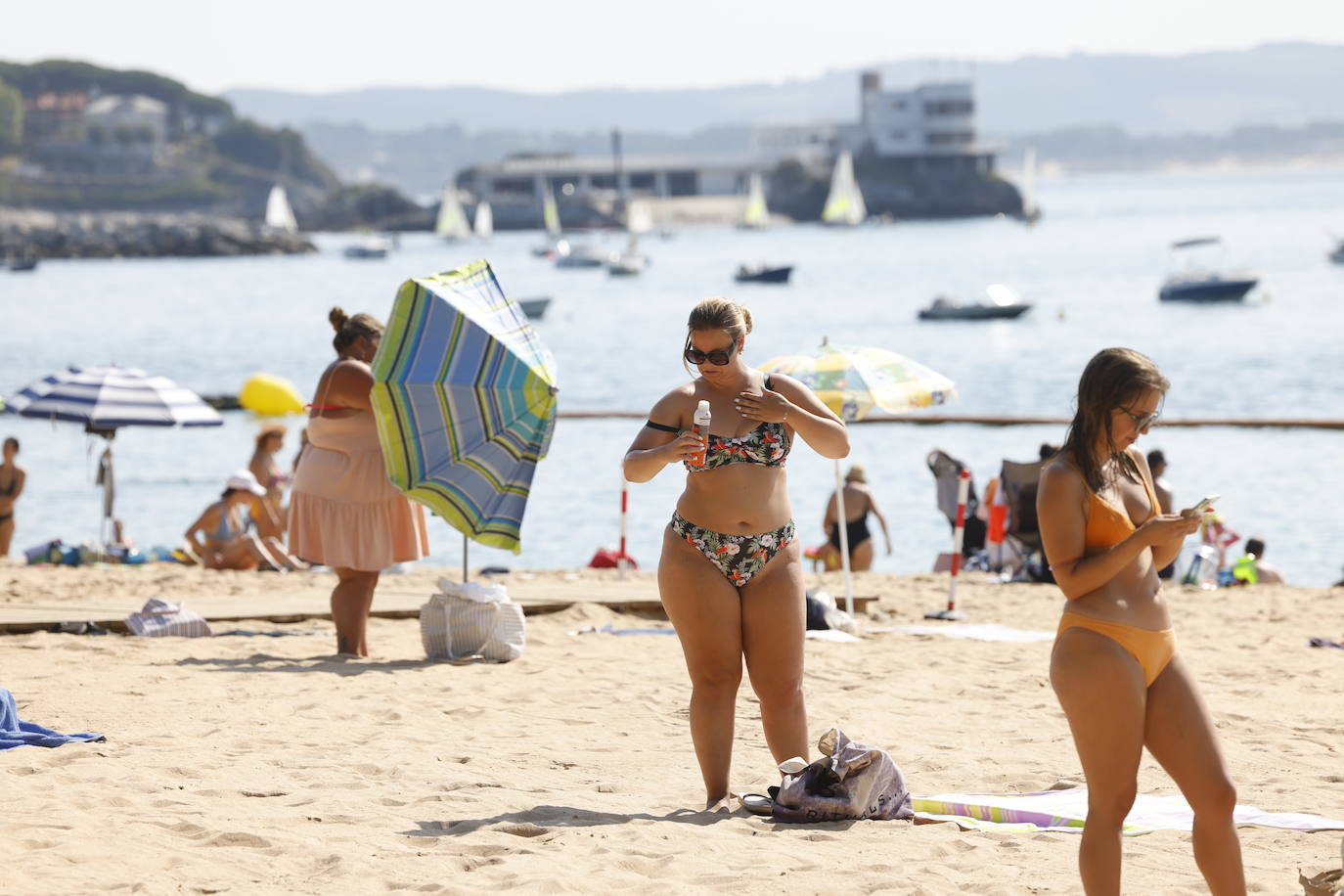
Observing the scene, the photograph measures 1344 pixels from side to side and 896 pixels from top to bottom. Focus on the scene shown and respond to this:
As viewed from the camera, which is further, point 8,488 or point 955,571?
point 8,488

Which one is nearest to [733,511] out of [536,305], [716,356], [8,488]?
[716,356]

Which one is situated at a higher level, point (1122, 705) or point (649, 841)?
point (1122, 705)

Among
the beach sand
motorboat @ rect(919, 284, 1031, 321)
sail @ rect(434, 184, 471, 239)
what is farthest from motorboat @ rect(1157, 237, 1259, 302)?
sail @ rect(434, 184, 471, 239)

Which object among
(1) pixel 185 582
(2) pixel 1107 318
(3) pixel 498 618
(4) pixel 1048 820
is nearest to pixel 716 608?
(4) pixel 1048 820

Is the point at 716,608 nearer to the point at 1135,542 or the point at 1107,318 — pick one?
the point at 1135,542

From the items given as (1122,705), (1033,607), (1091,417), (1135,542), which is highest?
(1091,417)

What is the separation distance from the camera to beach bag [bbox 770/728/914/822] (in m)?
5.25

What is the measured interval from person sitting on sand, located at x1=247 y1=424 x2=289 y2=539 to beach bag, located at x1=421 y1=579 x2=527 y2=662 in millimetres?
4900

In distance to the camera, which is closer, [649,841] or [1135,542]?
[1135,542]

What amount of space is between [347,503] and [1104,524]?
4460 mm

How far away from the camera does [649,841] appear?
16.2 feet

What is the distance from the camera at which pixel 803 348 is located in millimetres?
50219

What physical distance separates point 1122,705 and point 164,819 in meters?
2.85

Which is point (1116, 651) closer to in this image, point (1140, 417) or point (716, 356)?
point (1140, 417)
